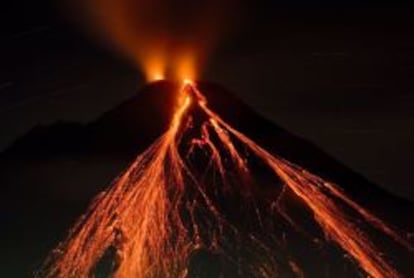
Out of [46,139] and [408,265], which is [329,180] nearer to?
[408,265]

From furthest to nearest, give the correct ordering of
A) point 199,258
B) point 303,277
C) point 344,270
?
point 199,258
point 303,277
point 344,270

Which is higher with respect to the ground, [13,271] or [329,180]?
[329,180]

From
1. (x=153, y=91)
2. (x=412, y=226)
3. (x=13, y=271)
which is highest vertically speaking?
(x=153, y=91)

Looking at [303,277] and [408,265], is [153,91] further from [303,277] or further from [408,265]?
[408,265]

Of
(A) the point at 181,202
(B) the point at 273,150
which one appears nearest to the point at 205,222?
(A) the point at 181,202

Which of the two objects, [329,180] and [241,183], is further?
[241,183]

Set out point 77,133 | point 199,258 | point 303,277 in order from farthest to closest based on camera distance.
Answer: point 77,133 < point 199,258 < point 303,277

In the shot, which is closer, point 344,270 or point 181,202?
point 344,270

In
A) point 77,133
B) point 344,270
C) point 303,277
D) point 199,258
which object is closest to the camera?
point 344,270

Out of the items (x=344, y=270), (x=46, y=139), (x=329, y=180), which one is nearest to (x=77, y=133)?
(x=46, y=139)
